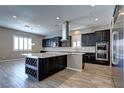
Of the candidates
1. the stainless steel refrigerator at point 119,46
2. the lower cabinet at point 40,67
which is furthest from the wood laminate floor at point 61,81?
the stainless steel refrigerator at point 119,46

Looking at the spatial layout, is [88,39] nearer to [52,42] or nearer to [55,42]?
[55,42]

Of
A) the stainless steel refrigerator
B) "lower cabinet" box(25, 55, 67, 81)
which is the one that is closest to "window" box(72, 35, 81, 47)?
"lower cabinet" box(25, 55, 67, 81)

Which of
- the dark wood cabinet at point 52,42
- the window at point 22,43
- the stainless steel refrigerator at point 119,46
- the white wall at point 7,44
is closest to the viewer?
the stainless steel refrigerator at point 119,46

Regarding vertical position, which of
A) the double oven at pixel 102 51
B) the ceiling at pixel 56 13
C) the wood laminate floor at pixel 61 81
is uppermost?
the ceiling at pixel 56 13

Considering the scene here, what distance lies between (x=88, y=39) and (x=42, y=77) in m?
4.83

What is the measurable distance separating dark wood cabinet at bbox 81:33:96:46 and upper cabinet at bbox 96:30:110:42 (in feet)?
1.27

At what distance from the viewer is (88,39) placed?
288 inches

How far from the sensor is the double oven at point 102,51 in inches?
245

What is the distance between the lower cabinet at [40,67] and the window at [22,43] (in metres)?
5.73

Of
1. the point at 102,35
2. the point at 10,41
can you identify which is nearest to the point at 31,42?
the point at 10,41

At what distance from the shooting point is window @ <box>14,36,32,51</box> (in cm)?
899

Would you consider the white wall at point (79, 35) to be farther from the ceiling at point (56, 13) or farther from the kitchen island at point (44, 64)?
the kitchen island at point (44, 64)

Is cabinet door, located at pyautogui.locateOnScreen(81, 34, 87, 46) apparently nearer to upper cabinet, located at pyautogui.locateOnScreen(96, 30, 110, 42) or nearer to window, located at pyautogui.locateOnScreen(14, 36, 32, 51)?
upper cabinet, located at pyautogui.locateOnScreen(96, 30, 110, 42)

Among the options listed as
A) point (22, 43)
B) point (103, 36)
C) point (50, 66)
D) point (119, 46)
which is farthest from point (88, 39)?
point (22, 43)
